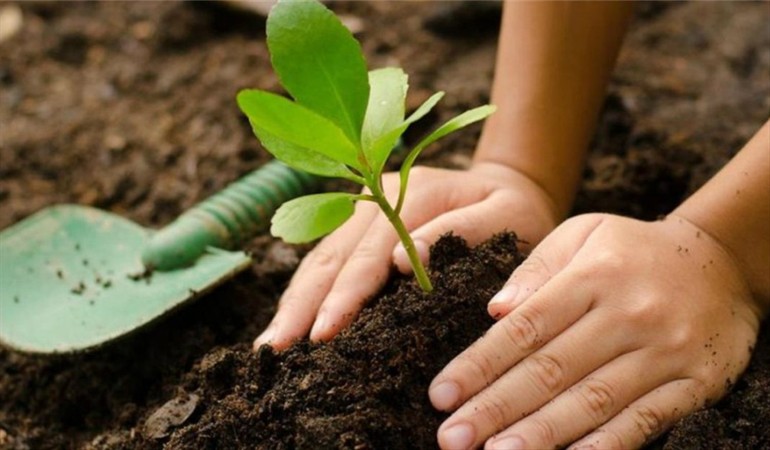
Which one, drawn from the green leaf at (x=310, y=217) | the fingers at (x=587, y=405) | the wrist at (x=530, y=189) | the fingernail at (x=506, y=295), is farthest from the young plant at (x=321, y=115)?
the wrist at (x=530, y=189)

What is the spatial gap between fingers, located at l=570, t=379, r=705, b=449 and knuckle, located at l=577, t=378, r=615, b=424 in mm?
13

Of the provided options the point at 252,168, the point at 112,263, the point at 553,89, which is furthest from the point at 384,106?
the point at 252,168

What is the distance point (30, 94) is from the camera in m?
2.25

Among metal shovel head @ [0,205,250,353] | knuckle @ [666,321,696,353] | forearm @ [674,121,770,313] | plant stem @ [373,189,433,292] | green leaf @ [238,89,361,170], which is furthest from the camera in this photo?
metal shovel head @ [0,205,250,353]

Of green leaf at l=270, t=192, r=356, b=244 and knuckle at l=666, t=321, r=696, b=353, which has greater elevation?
green leaf at l=270, t=192, r=356, b=244

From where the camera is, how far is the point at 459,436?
1.07 m

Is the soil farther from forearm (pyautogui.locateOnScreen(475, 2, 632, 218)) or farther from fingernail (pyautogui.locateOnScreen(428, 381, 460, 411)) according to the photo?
forearm (pyautogui.locateOnScreen(475, 2, 632, 218))

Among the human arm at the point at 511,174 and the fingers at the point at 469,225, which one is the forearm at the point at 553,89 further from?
the fingers at the point at 469,225

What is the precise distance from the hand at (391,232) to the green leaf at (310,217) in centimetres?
24

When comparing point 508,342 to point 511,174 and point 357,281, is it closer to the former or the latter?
point 357,281

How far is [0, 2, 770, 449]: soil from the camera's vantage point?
3.75ft

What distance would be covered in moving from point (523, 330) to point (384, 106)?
1.01 feet

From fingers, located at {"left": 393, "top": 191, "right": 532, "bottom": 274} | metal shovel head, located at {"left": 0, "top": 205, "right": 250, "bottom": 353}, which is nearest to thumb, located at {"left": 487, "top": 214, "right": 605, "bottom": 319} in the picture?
fingers, located at {"left": 393, "top": 191, "right": 532, "bottom": 274}

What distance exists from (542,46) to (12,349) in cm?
92
